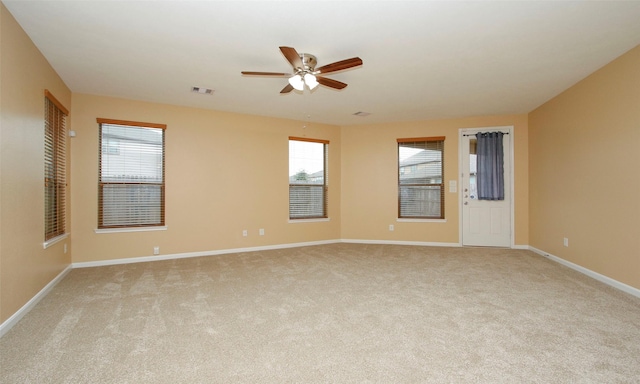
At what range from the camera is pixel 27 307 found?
2.85m

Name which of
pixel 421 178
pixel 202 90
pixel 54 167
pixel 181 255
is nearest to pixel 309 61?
pixel 202 90

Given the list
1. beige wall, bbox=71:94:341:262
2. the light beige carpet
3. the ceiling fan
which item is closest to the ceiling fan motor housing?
the ceiling fan

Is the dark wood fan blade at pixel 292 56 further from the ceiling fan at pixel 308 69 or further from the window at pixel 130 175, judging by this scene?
the window at pixel 130 175

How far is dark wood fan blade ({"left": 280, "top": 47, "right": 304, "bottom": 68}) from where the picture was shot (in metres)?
2.60

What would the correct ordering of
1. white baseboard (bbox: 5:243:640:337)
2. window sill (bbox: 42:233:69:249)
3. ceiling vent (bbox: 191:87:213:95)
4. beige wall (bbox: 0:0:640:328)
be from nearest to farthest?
white baseboard (bbox: 5:243:640:337)
beige wall (bbox: 0:0:640:328)
window sill (bbox: 42:233:69:249)
ceiling vent (bbox: 191:87:213:95)

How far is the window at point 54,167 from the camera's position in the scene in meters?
3.57

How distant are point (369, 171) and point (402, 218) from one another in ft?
4.01

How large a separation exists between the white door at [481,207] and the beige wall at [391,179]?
0.38 ft

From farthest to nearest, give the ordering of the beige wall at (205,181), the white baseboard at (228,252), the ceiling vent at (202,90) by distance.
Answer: the beige wall at (205,181) < the ceiling vent at (202,90) < the white baseboard at (228,252)

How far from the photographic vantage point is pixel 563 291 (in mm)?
3336

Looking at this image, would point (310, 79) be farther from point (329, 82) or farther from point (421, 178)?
point (421, 178)

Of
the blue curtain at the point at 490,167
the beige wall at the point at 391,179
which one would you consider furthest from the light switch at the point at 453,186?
the blue curtain at the point at 490,167

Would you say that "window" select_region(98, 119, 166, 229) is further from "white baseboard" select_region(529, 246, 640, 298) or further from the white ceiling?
"white baseboard" select_region(529, 246, 640, 298)

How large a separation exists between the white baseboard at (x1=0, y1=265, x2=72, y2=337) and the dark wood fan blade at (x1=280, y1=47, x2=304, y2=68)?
126 inches
